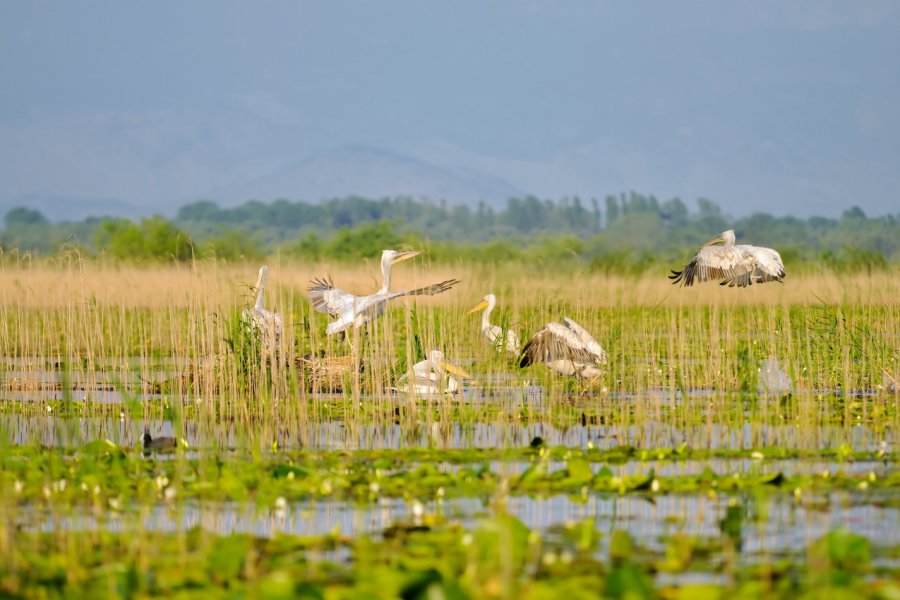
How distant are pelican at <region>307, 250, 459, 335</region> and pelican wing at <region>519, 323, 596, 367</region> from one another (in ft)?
3.03

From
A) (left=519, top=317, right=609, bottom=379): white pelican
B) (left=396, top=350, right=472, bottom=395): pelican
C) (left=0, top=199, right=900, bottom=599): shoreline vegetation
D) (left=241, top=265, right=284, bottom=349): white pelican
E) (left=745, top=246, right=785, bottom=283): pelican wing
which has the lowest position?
(left=0, top=199, right=900, bottom=599): shoreline vegetation

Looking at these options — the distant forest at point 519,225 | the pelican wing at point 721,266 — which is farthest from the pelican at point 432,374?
the distant forest at point 519,225

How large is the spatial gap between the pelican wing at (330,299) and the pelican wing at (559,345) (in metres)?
2.03

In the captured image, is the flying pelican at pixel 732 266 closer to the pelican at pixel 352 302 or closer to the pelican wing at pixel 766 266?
the pelican wing at pixel 766 266

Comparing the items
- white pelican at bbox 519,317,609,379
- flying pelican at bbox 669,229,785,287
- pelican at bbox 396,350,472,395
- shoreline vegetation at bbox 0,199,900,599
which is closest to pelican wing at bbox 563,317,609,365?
white pelican at bbox 519,317,609,379

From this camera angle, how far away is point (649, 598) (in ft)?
15.5

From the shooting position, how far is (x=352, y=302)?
12.8 metres

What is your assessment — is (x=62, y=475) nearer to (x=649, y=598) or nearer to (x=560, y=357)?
(x=649, y=598)

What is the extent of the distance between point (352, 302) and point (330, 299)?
473 millimetres

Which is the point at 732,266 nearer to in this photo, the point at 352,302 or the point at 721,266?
the point at 721,266

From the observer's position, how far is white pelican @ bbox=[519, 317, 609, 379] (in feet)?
36.9

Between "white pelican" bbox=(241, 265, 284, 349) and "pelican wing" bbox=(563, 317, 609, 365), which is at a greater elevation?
"white pelican" bbox=(241, 265, 284, 349)

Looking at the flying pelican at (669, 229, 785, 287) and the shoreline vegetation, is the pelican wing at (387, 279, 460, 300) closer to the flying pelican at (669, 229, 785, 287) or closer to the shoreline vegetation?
the shoreline vegetation

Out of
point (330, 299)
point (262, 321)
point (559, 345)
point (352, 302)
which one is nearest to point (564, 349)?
point (559, 345)
